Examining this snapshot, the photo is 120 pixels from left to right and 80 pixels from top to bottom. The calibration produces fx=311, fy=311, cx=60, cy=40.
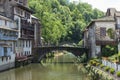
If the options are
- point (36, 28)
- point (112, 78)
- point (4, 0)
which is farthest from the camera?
point (36, 28)

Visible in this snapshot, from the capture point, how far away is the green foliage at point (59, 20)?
92062 mm

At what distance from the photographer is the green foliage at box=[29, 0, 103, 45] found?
92062 mm

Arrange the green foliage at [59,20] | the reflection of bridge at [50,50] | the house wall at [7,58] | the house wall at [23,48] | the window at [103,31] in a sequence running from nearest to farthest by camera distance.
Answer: the house wall at [7,58] < the window at [103,31] < the house wall at [23,48] < the reflection of bridge at [50,50] < the green foliage at [59,20]

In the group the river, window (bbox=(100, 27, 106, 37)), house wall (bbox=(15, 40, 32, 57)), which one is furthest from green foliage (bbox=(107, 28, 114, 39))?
house wall (bbox=(15, 40, 32, 57))

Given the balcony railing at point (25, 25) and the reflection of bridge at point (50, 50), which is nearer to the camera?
the balcony railing at point (25, 25)

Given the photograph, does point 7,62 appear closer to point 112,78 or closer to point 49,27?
point 112,78

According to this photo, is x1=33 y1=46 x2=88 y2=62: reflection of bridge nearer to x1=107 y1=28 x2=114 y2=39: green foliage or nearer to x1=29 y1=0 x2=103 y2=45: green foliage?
x1=107 y1=28 x2=114 y2=39: green foliage

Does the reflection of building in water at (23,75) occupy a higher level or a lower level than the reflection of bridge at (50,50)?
lower

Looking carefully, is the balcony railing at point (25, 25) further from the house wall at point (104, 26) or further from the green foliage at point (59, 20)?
the green foliage at point (59, 20)

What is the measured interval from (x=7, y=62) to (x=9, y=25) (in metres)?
→ 7.15

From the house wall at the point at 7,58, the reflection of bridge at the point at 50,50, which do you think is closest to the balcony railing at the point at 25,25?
the reflection of bridge at the point at 50,50

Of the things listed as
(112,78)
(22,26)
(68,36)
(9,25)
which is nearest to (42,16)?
(22,26)

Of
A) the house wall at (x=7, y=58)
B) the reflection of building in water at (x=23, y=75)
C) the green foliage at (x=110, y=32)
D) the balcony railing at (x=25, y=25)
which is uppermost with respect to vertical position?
the balcony railing at (x=25, y=25)

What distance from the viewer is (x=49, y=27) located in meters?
91.4
